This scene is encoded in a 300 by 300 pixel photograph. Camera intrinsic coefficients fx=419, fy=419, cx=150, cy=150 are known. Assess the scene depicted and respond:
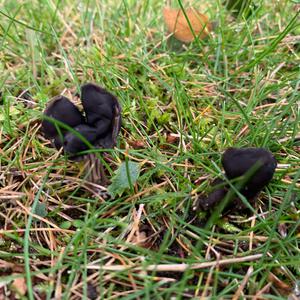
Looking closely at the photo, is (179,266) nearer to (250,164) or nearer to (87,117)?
(250,164)

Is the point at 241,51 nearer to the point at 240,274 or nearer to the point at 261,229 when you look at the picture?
the point at 261,229

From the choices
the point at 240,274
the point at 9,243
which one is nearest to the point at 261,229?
the point at 240,274

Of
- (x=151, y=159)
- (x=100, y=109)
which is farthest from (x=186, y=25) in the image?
(x=100, y=109)

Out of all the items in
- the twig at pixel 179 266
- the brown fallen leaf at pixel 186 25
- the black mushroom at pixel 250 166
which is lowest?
the twig at pixel 179 266

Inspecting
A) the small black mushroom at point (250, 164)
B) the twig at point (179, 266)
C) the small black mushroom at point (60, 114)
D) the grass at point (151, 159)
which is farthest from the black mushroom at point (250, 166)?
the small black mushroom at point (60, 114)

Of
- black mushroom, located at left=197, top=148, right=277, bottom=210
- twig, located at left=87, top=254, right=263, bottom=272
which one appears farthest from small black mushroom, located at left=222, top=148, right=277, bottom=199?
twig, located at left=87, top=254, right=263, bottom=272

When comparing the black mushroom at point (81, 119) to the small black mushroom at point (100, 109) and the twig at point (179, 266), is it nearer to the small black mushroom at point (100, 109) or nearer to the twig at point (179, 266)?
the small black mushroom at point (100, 109)
